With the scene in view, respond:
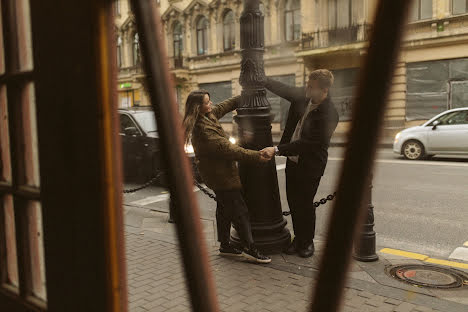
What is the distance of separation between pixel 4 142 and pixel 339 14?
113 cm

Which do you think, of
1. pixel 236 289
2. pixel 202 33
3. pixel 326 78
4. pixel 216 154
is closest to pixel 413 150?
pixel 216 154

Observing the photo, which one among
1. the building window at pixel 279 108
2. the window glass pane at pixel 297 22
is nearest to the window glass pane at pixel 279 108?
the building window at pixel 279 108

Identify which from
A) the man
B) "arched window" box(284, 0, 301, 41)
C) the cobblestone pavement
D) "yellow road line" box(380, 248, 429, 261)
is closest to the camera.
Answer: "arched window" box(284, 0, 301, 41)

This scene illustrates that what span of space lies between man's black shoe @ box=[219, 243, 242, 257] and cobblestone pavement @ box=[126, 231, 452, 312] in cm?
7

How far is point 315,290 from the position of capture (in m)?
0.72

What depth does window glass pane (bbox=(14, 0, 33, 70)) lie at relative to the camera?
123cm

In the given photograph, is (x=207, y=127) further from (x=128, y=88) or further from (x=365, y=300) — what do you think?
(x=128, y=88)

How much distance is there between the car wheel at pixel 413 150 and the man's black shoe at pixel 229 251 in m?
8.33

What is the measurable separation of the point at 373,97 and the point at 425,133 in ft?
38.0

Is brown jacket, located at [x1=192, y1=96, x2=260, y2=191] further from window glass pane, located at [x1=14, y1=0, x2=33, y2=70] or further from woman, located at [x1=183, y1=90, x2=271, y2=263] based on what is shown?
window glass pane, located at [x1=14, y1=0, x2=33, y2=70]

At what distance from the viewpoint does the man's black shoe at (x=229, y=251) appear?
14.0 ft

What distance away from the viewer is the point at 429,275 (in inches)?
146

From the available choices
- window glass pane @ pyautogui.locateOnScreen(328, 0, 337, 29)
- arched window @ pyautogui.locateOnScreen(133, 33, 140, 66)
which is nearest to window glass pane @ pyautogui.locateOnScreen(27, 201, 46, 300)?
arched window @ pyautogui.locateOnScreen(133, 33, 140, 66)

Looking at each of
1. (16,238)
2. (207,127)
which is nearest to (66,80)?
(16,238)
